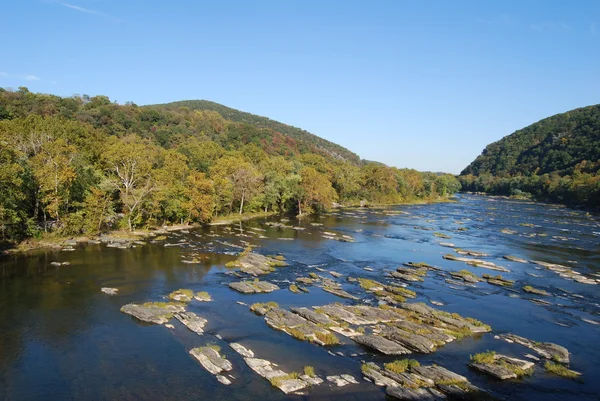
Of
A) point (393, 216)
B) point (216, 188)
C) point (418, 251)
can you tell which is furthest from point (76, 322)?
point (393, 216)

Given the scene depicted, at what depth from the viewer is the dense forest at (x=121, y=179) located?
50.6 m

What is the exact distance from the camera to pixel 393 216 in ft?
335

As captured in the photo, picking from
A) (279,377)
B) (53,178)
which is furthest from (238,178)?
(279,377)

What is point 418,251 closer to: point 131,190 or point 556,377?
point 556,377

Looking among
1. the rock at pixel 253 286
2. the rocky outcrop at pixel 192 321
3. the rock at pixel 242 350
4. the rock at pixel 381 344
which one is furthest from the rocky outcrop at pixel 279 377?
the rock at pixel 253 286

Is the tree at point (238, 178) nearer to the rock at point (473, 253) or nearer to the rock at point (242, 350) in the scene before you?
the rock at point (473, 253)

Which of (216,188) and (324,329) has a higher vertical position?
(216,188)

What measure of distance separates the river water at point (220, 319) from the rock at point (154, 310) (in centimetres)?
84

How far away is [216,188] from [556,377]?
2543 inches

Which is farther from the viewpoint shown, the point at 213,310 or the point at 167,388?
the point at 213,310

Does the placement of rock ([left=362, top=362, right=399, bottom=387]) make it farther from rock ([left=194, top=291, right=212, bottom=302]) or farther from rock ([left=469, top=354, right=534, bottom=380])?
rock ([left=194, top=291, right=212, bottom=302])

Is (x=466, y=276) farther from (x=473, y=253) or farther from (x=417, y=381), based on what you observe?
(x=417, y=381)

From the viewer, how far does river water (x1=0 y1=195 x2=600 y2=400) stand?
68.5ft

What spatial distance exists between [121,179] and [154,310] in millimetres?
39029
